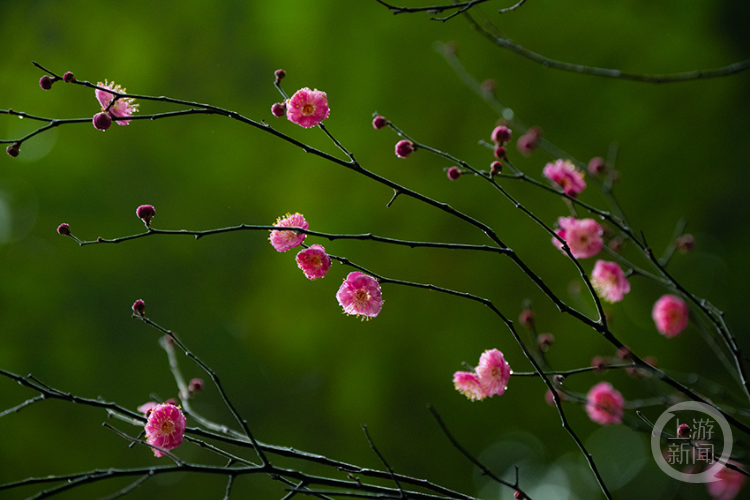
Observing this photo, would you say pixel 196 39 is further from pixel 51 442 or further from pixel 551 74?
pixel 51 442

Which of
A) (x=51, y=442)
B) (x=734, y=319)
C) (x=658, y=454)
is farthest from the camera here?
(x=734, y=319)

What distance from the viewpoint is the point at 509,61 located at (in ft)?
7.84

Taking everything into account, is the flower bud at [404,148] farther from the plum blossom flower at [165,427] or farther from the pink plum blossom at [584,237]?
the plum blossom flower at [165,427]

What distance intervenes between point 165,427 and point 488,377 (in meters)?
0.39

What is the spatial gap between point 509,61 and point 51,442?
2111 millimetres

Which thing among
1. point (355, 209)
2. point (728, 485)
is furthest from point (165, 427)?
point (355, 209)

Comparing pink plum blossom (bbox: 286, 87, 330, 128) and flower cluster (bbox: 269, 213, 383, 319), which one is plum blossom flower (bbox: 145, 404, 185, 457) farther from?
pink plum blossom (bbox: 286, 87, 330, 128)

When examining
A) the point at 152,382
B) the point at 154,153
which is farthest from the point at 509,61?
the point at 152,382

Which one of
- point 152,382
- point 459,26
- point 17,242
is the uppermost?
point 459,26

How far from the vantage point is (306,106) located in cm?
75

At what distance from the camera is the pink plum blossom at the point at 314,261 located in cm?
75

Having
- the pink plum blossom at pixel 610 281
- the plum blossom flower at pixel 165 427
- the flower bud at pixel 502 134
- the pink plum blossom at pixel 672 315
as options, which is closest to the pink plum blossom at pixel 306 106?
the flower bud at pixel 502 134

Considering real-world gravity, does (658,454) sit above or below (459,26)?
below

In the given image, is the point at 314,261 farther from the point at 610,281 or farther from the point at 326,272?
the point at 610,281
